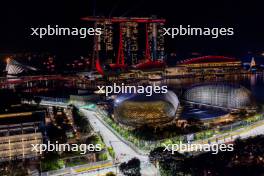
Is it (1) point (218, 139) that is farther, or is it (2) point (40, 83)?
(2) point (40, 83)

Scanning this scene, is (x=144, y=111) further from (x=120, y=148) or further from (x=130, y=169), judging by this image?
(x=130, y=169)

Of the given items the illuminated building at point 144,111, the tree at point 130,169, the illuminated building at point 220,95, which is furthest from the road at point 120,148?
the illuminated building at point 220,95

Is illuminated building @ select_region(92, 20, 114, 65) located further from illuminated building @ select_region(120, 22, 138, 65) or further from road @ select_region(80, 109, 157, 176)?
road @ select_region(80, 109, 157, 176)

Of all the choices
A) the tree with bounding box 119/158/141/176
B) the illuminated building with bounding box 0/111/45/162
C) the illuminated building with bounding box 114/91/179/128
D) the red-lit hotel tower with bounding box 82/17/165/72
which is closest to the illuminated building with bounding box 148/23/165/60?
the red-lit hotel tower with bounding box 82/17/165/72

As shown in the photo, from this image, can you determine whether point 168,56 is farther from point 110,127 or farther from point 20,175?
point 20,175

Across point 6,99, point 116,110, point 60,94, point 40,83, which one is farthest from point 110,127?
point 40,83
